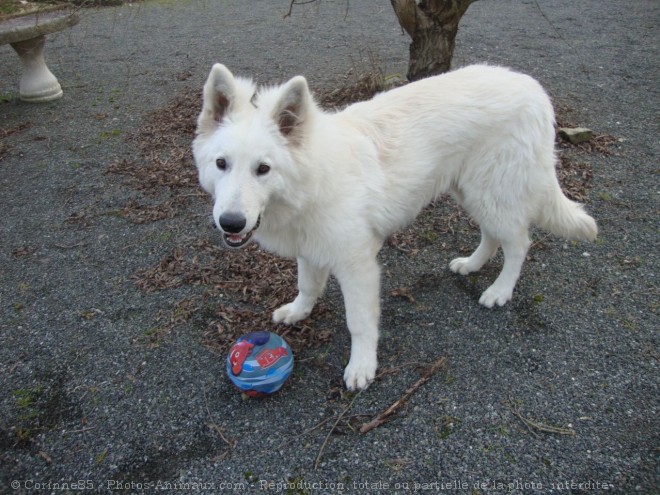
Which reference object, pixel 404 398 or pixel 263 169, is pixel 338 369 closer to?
pixel 404 398

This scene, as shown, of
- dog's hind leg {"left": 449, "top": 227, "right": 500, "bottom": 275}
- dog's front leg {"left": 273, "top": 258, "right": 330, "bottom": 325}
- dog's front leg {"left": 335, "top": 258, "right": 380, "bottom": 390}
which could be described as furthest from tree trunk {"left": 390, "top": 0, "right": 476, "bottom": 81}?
dog's front leg {"left": 335, "top": 258, "right": 380, "bottom": 390}

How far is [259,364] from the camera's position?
2.71 metres

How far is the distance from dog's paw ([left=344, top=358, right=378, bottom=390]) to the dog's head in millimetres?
1073

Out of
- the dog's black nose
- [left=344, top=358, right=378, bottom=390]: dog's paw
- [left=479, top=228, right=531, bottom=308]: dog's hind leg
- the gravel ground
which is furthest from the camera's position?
[left=479, top=228, right=531, bottom=308]: dog's hind leg

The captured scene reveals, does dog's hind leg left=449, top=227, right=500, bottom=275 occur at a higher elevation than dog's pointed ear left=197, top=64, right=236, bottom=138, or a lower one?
lower

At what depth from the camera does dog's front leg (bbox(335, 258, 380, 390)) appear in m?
2.76

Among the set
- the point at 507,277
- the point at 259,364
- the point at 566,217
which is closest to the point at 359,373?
the point at 259,364

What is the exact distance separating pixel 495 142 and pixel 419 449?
1.95 metres

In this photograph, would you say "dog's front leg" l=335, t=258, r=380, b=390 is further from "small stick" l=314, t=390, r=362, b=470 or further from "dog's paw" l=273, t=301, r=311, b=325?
"dog's paw" l=273, t=301, r=311, b=325

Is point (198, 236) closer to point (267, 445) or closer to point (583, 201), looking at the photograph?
point (267, 445)

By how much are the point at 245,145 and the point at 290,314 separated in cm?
142

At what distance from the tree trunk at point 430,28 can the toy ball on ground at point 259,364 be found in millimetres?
4136

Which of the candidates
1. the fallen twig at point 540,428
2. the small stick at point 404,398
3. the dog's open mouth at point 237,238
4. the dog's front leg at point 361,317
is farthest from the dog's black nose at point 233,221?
the fallen twig at point 540,428

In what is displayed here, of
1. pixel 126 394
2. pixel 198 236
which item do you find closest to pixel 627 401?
pixel 126 394
